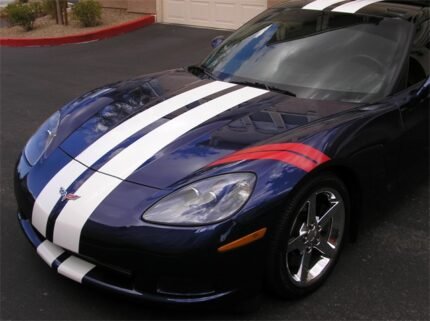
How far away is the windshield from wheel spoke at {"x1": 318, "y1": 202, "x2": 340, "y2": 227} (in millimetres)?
675

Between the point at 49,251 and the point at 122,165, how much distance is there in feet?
1.81

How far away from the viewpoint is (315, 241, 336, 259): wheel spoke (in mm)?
2773

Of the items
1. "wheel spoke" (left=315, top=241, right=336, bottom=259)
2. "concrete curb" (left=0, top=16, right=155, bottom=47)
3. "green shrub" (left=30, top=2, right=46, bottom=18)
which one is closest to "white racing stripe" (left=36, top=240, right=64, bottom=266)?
"wheel spoke" (left=315, top=241, right=336, bottom=259)

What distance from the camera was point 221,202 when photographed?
2.30 meters

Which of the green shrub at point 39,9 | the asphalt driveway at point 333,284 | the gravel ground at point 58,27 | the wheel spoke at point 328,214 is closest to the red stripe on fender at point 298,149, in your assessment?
the wheel spoke at point 328,214

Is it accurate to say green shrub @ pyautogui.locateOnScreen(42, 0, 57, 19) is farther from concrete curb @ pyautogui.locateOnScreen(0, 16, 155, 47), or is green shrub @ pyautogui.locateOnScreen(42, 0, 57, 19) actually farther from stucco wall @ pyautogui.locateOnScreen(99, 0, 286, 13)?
concrete curb @ pyautogui.locateOnScreen(0, 16, 155, 47)

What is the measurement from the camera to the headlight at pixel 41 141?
2.91m

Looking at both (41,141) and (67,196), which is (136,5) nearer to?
(41,141)

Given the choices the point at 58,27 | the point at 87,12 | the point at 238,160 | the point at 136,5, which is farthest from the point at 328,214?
the point at 136,5

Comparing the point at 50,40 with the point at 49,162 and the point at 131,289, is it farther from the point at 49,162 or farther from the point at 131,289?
the point at 131,289

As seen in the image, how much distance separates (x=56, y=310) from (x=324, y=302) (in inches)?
52.8

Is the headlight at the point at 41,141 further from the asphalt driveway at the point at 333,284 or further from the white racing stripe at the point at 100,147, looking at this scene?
the asphalt driveway at the point at 333,284

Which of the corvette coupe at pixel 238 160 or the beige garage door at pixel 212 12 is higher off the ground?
the corvette coupe at pixel 238 160

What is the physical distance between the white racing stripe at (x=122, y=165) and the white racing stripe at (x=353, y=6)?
3.58ft
